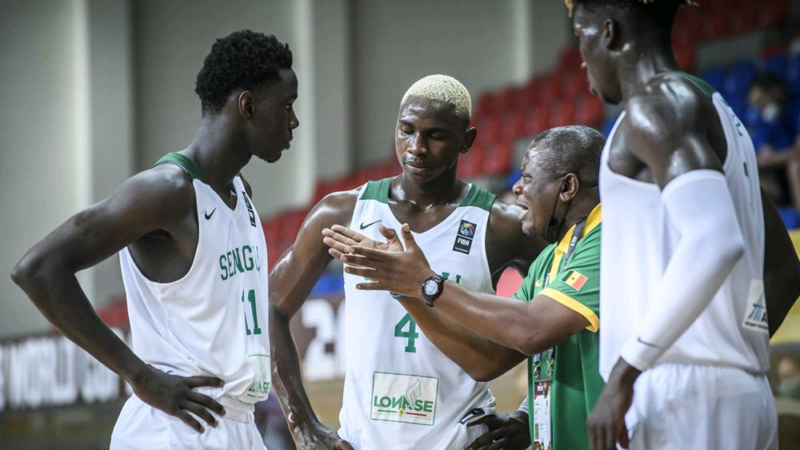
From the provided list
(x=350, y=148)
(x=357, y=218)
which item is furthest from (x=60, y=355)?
(x=357, y=218)

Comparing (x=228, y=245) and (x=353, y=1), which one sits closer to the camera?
(x=228, y=245)

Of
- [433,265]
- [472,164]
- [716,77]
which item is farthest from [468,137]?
[472,164]

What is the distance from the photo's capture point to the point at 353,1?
15938mm

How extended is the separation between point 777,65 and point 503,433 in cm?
848

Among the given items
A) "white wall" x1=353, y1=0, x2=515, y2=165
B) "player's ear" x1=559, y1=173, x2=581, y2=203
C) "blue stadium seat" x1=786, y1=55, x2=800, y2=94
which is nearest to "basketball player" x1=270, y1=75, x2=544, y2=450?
"player's ear" x1=559, y1=173, x2=581, y2=203

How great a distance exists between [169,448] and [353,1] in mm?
13508

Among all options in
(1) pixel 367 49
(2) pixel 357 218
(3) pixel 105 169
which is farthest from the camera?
(1) pixel 367 49

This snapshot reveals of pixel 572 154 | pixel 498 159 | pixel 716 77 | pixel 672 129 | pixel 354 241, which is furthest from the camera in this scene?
pixel 498 159

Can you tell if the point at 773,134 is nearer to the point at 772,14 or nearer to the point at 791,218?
the point at 791,218

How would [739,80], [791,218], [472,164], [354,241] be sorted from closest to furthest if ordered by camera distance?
[354,241], [791,218], [739,80], [472,164]

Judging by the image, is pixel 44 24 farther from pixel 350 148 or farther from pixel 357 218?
pixel 357 218

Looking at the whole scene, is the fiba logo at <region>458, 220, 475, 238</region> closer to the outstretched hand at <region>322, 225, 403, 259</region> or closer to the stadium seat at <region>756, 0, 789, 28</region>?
the outstretched hand at <region>322, 225, 403, 259</region>

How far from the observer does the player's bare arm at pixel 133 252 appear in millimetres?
2934

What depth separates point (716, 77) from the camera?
1161 cm
